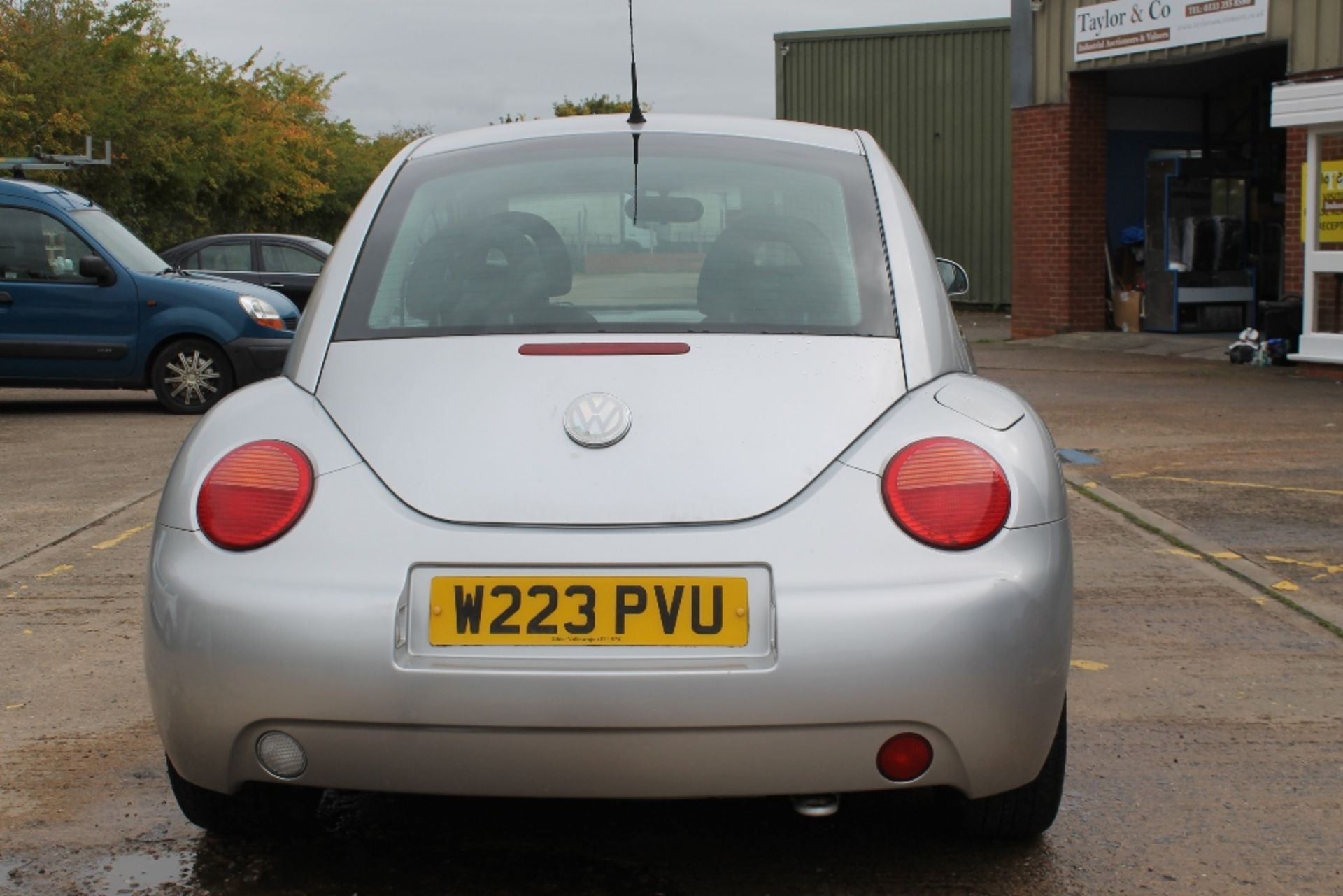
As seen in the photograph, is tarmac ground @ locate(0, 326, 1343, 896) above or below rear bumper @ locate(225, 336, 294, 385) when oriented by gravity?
below

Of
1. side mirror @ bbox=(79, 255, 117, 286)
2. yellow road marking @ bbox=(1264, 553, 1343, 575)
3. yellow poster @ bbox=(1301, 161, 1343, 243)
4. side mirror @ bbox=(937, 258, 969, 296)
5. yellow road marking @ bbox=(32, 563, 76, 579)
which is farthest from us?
yellow poster @ bbox=(1301, 161, 1343, 243)

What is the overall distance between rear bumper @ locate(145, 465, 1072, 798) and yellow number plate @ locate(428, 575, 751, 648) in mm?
30


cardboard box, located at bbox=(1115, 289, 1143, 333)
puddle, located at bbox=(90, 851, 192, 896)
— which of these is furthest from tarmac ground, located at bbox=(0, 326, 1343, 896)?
cardboard box, located at bbox=(1115, 289, 1143, 333)

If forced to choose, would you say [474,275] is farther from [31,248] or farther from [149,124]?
[149,124]

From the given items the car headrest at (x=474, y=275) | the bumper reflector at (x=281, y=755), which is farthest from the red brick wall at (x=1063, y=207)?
the bumper reflector at (x=281, y=755)

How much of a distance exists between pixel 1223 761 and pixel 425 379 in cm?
211

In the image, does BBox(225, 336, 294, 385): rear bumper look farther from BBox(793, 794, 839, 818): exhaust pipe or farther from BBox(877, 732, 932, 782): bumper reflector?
BBox(877, 732, 932, 782): bumper reflector

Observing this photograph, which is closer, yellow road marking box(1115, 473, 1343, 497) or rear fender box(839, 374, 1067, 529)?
rear fender box(839, 374, 1067, 529)

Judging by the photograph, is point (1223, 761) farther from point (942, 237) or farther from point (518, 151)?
point (942, 237)

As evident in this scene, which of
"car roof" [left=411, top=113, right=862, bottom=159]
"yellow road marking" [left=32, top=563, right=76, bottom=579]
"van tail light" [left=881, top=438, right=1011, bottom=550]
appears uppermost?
"car roof" [left=411, top=113, right=862, bottom=159]

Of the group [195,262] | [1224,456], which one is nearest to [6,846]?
[1224,456]

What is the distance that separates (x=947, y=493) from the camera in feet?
9.41

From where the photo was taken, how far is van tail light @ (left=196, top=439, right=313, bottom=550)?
9.46 feet

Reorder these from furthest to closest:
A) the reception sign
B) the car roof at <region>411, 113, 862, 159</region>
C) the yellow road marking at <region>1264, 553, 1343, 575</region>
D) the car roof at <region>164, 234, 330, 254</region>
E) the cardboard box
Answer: the cardboard box < the car roof at <region>164, 234, 330, 254</region> < the reception sign < the yellow road marking at <region>1264, 553, 1343, 575</region> < the car roof at <region>411, 113, 862, 159</region>
